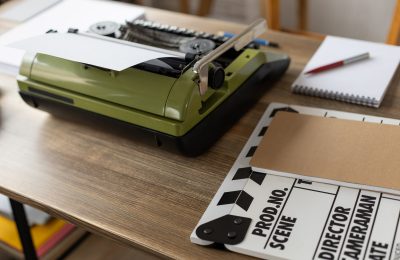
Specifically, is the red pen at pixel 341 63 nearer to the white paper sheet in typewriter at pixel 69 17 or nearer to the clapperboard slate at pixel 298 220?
the clapperboard slate at pixel 298 220

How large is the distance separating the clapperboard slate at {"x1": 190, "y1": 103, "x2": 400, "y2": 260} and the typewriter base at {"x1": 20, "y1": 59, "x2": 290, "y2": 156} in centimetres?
10

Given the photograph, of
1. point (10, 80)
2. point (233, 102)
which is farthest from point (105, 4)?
point (233, 102)

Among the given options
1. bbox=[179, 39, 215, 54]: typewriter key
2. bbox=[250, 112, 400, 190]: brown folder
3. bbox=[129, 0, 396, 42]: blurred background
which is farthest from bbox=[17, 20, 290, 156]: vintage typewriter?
bbox=[129, 0, 396, 42]: blurred background

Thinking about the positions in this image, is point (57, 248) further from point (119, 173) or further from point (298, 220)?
point (298, 220)

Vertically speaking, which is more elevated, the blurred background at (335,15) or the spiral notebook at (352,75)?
the spiral notebook at (352,75)

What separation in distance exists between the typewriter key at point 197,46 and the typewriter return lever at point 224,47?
0.05 m

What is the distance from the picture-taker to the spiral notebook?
979 mm

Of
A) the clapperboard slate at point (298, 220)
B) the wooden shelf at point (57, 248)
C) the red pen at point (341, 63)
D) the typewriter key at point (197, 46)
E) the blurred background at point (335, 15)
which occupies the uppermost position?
the typewriter key at point (197, 46)

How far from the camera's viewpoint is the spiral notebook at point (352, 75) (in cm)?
98

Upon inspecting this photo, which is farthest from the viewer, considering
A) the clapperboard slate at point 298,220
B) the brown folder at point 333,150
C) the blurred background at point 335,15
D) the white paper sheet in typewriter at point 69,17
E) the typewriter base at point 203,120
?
the blurred background at point 335,15

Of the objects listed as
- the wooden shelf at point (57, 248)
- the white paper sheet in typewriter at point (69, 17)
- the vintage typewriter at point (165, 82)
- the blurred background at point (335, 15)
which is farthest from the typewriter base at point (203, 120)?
the blurred background at point (335, 15)

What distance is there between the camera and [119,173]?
2.93 ft

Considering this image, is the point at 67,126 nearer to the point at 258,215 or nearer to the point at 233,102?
the point at 233,102

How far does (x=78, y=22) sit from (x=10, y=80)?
0.23 m
